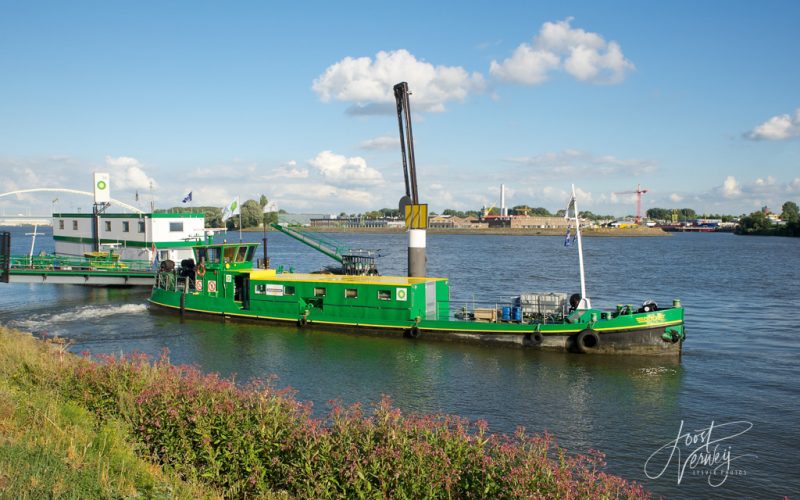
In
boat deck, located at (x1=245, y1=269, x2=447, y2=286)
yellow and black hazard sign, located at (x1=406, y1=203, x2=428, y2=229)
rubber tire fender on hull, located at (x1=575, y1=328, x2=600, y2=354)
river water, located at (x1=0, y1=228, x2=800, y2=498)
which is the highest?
yellow and black hazard sign, located at (x1=406, y1=203, x2=428, y2=229)

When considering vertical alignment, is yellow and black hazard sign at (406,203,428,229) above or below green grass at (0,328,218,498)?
above

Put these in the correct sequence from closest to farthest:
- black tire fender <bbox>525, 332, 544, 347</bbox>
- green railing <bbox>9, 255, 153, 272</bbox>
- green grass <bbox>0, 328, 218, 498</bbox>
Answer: green grass <bbox>0, 328, 218, 498</bbox>, black tire fender <bbox>525, 332, 544, 347</bbox>, green railing <bbox>9, 255, 153, 272</bbox>

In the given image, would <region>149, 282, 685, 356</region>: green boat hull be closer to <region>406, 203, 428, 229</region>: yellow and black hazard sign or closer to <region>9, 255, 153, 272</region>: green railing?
<region>406, 203, 428, 229</region>: yellow and black hazard sign

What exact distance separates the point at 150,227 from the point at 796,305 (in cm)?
5167

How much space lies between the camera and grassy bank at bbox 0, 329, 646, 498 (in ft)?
31.7

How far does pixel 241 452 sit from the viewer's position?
36.8 feet

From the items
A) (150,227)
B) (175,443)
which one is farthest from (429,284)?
(150,227)

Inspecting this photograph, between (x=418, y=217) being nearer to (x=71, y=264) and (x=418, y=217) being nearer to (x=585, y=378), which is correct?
(x=585, y=378)

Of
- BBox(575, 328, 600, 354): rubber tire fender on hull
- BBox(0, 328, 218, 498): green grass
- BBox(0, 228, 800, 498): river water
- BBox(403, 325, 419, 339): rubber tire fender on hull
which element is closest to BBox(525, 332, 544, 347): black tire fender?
BBox(0, 228, 800, 498): river water

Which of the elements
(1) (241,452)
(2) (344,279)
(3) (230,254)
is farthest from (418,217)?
(1) (241,452)

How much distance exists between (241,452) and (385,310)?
2225 centimetres

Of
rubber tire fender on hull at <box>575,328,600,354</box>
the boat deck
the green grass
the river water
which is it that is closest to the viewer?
the green grass

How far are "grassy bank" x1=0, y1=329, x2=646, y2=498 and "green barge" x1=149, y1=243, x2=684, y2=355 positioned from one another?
18379 millimetres

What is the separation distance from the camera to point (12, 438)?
11336 mm
